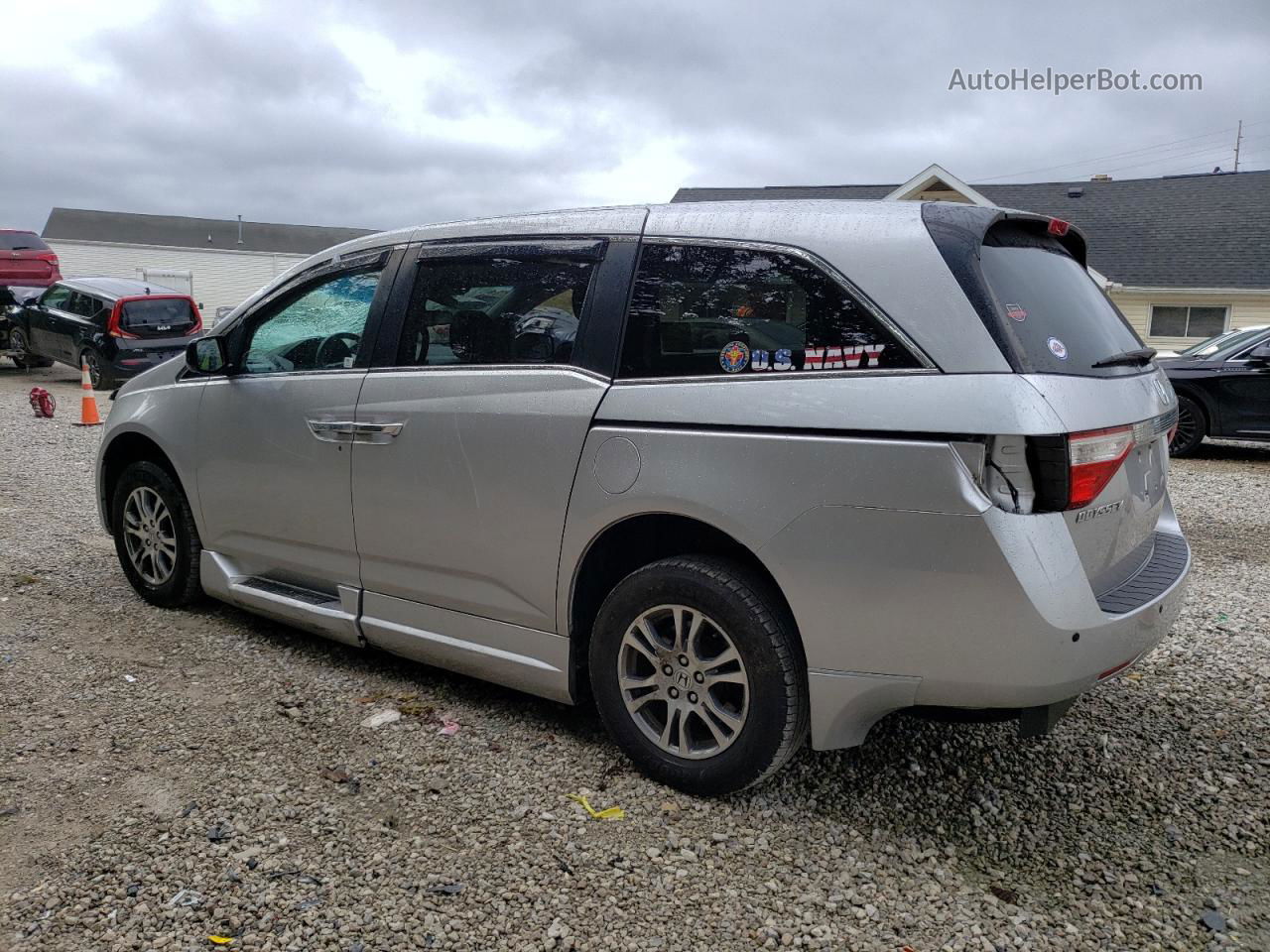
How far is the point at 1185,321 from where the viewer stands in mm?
24297

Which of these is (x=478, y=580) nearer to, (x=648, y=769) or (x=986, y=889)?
(x=648, y=769)

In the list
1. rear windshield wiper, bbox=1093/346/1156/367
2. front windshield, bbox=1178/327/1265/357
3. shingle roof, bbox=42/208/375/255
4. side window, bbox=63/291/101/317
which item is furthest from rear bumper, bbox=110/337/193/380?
shingle roof, bbox=42/208/375/255

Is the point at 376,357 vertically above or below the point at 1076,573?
above

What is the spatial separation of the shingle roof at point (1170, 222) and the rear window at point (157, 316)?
469 inches

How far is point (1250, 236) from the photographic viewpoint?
24438 millimetres

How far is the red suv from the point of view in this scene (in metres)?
20.6

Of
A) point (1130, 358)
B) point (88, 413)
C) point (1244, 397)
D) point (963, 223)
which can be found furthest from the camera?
point (88, 413)

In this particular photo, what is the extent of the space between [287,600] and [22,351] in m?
17.9

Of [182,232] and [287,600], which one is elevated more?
[182,232]

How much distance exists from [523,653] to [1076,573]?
6.02 ft

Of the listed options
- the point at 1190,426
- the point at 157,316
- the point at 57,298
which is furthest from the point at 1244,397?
the point at 57,298

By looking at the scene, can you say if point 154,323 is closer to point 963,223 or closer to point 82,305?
point 82,305

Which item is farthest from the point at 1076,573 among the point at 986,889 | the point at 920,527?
the point at 986,889

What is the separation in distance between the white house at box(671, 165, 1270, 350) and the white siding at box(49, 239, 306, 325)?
3459 centimetres
